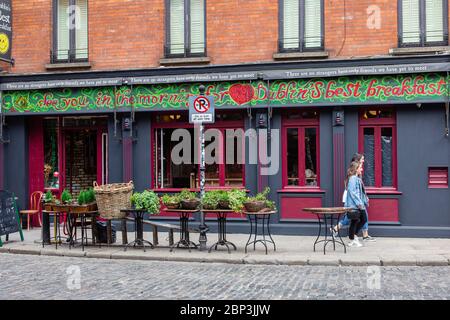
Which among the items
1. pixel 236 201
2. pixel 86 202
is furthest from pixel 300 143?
pixel 86 202

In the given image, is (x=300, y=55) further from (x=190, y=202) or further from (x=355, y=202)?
(x=190, y=202)

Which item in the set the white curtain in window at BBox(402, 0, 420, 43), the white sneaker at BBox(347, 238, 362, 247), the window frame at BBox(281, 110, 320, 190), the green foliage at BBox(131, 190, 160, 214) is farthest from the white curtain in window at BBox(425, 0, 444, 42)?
the green foliage at BBox(131, 190, 160, 214)

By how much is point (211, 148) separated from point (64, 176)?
14.5 ft

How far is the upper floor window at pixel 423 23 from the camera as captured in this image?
507 inches

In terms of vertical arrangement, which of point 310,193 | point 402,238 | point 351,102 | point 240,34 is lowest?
point 402,238

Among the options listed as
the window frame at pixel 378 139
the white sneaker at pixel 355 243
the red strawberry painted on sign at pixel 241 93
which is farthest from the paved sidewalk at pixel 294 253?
the red strawberry painted on sign at pixel 241 93

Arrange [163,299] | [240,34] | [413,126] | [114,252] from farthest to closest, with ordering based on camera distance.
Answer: [240,34]
[413,126]
[114,252]
[163,299]

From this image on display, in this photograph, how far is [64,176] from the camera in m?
15.5

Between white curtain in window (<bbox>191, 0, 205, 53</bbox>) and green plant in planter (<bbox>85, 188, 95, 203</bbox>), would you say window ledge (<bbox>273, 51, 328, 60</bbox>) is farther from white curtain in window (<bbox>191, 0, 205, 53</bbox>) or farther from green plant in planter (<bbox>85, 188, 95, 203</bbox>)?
green plant in planter (<bbox>85, 188, 95, 203</bbox>)

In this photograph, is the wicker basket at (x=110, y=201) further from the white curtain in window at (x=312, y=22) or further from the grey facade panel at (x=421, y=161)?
the grey facade panel at (x=421, y=161)

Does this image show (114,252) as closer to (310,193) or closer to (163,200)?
(163,200)

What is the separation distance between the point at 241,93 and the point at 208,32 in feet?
6.00

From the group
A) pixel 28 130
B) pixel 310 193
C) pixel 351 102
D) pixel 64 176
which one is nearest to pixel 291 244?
pixel 310 193

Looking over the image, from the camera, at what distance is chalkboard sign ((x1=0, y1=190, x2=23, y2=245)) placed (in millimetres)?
12453
